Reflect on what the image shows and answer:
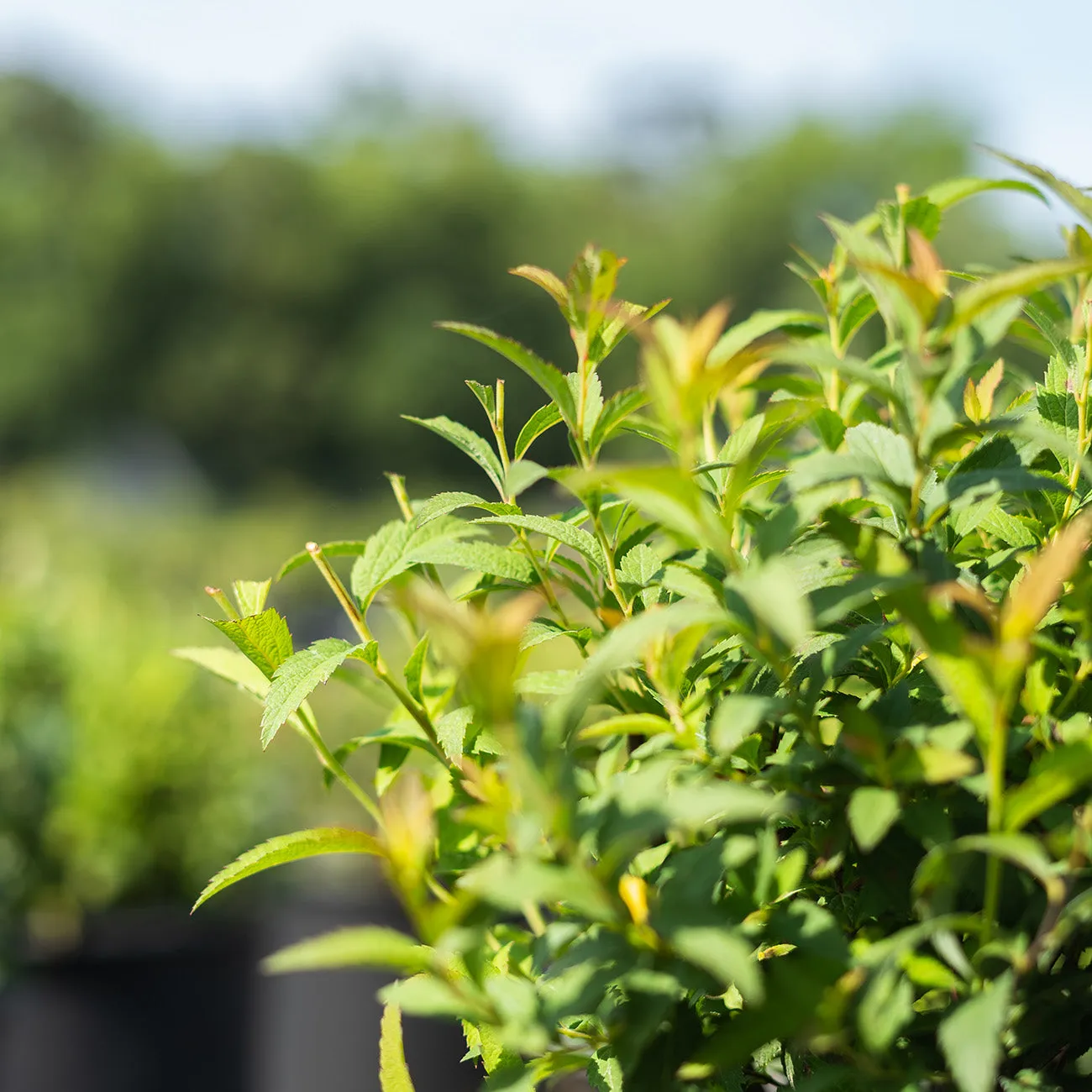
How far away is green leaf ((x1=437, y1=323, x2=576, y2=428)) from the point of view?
1.77 feet

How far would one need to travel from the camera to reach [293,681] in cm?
55

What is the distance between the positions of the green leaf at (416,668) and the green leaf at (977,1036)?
1.01 feet

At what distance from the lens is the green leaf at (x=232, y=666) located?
2.26 feet

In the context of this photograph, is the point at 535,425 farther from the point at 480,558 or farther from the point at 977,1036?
the point at 977,1036

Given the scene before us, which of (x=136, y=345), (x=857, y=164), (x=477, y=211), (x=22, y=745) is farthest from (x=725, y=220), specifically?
(x=22, y=745)

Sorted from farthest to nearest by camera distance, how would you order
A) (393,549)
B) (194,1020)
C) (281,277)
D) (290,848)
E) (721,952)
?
(281,277)
(194,1020)
(393,549)
(290,848)
(721,952)

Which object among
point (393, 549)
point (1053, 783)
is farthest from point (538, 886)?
point (393, 549)

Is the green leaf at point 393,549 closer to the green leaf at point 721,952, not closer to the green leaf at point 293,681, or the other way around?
the green leaf at point 293,681

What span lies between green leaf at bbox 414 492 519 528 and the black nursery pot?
2102 mm

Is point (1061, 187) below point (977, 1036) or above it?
above

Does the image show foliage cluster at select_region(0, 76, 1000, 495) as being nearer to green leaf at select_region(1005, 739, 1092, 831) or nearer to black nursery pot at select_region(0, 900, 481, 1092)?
black nursery pot at select_region(0, 900, 481, 1092)

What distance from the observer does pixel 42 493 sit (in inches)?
955

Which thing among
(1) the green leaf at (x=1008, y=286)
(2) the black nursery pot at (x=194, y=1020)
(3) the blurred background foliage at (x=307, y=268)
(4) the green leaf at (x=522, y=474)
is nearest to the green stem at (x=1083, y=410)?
(1) the green leaf at (x=1008, y=286)

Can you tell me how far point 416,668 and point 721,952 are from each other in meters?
0.28
